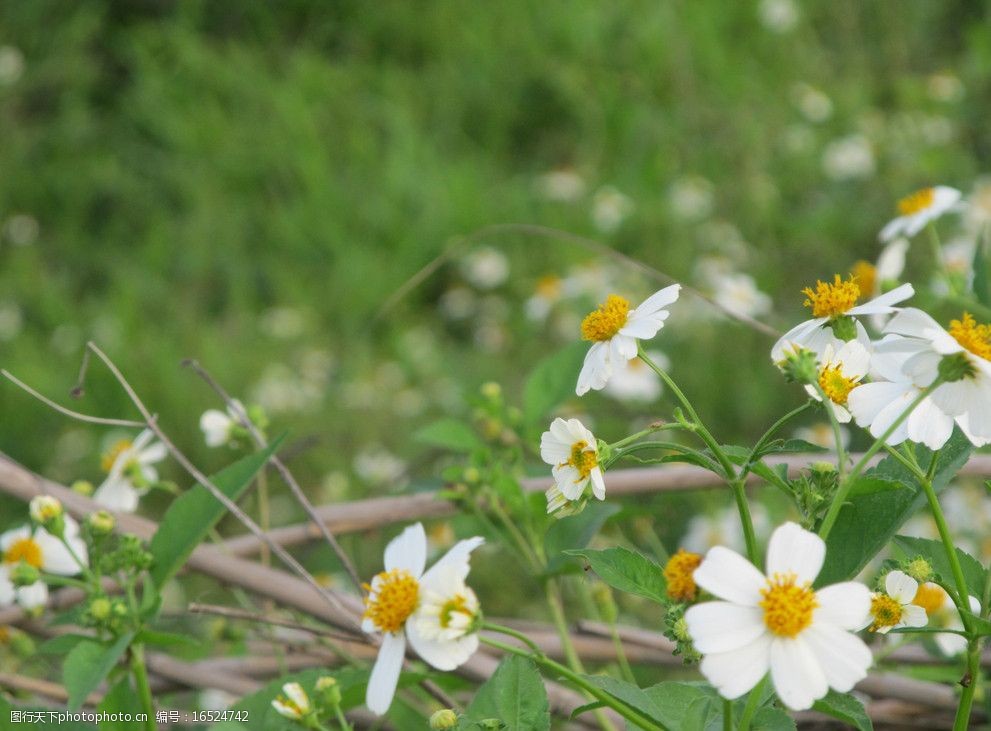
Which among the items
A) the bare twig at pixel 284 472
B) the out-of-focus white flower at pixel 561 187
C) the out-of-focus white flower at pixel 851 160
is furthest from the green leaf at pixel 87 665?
the out-of-focus white flower at pixel 561 187

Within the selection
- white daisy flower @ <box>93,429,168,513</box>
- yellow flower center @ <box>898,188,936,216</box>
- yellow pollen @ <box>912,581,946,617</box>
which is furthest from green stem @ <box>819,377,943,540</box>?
yellow flower center @ <box>898,188,936,216</box>

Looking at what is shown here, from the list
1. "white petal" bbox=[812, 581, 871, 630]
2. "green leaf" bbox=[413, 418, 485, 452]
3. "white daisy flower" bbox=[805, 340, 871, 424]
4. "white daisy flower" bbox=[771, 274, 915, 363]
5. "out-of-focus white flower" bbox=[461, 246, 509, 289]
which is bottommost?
"out-of-focus white flower" bbox=[461, 246, 509, 289]

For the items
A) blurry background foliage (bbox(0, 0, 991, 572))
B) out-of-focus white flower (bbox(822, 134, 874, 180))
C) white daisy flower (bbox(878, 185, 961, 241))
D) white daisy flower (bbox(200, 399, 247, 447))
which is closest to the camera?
white daisy flower (bbox(200, 399, 247, 447))

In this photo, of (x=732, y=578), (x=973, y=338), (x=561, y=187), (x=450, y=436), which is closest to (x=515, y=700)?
(x=732, y=578)

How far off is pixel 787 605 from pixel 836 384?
0.13 meters

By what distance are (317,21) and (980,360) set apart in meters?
3.31

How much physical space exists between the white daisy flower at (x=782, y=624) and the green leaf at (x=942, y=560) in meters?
0.11

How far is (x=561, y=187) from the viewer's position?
103 inches

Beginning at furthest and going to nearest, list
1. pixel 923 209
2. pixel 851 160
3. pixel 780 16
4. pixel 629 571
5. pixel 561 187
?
pixel 780 16
pixel 561 187
pixel 851 160
pixel 923 209
pixel 629 571

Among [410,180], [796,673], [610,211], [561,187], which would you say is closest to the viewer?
[796,673]

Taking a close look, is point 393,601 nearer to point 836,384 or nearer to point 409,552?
point 409,552

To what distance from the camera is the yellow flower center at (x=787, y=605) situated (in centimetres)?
37

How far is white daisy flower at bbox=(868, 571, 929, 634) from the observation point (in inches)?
18.1

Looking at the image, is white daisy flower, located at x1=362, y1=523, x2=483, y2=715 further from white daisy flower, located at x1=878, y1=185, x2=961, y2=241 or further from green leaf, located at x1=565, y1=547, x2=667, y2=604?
white daisy flower, located at x1=878, y1=185, x2=961, y2=241
